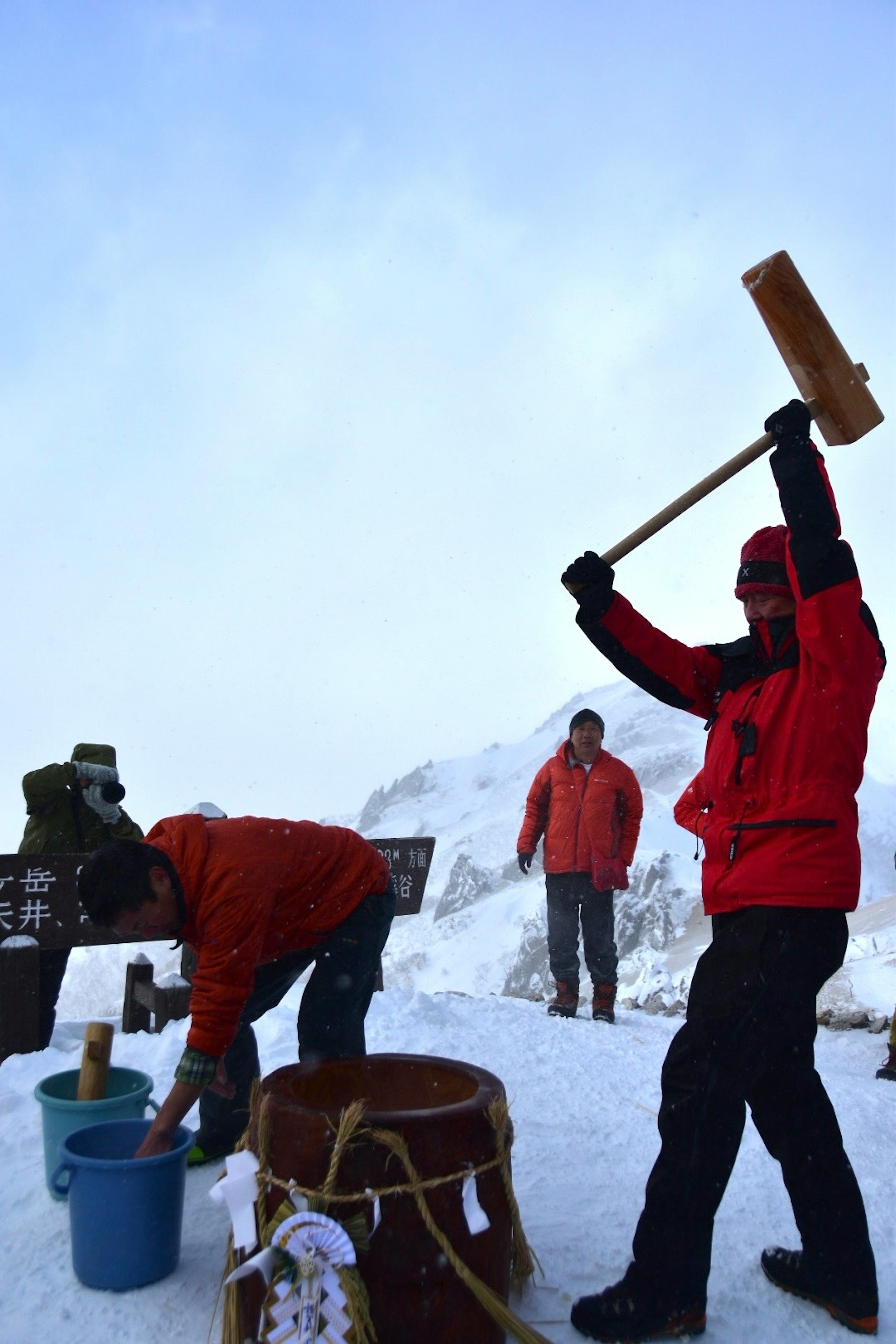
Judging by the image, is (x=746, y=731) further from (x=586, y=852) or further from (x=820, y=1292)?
(x=586, y=852)

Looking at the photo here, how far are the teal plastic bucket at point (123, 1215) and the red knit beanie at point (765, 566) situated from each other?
2.17 m

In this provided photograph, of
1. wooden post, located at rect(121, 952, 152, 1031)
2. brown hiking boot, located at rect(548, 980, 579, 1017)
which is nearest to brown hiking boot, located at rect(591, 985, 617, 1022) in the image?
brown hiking boot, located at rect(548, 980, 579, 1017)

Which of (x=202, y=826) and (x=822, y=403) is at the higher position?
(x=822, y=403)

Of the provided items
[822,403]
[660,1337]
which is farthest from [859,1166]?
[822,403]

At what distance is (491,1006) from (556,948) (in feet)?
2.30

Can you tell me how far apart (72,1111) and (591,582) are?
2.35 m

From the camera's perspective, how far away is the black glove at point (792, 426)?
2.34m

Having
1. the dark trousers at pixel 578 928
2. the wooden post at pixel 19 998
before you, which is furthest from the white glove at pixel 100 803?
the dark trousers at pixel 578 928

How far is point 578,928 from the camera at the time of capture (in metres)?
6.40

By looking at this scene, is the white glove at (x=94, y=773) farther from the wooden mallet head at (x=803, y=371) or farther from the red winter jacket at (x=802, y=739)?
the red winter jacket at (x=802, y=739)

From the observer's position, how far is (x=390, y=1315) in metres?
1.86

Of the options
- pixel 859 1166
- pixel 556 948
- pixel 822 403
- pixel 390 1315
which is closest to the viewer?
pixel 390 1315

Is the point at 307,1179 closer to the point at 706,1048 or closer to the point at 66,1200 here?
the point at 706,1048

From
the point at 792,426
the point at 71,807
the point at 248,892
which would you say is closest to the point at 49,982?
the point at 71,807
